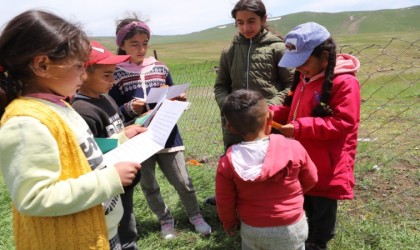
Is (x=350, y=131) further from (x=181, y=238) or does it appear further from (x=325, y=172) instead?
(x=181, y=238)

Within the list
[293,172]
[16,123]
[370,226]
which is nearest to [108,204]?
[16,123]

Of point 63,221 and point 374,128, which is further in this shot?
point 374,128

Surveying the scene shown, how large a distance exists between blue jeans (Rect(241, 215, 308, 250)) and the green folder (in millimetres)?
886

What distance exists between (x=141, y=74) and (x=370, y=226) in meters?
2.16

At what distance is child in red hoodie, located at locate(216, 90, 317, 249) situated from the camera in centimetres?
186

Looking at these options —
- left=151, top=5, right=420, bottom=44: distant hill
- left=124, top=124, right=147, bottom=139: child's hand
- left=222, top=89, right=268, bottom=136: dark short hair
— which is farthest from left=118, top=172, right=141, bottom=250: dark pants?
left=151, top=5, right=420, bottom=44: distant hill

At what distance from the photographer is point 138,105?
2.62 metres

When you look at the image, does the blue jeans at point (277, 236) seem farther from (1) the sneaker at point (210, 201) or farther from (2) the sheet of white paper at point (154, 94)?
(1) the sneaker at point (210, 201)

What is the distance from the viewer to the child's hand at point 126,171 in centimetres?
139

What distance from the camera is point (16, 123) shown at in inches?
46.0

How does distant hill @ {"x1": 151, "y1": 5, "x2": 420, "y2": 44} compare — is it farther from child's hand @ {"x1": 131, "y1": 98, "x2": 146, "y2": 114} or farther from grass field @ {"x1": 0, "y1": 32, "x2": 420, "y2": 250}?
child's hand @ {"x1": 131, "y1": 98, "x2": 146, "y2": 114}

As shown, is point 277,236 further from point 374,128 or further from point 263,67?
point 374,128

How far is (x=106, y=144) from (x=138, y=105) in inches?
36.7

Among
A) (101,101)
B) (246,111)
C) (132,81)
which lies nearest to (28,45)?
(101,101)
